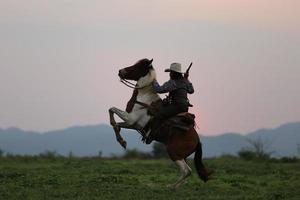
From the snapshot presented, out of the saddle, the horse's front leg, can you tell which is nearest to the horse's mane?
the horse's front leg

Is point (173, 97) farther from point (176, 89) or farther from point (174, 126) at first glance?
point (174, 126)

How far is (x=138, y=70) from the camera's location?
13.2 meters

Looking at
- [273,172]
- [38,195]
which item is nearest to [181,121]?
[38,195]

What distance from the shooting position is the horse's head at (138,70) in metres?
13.2

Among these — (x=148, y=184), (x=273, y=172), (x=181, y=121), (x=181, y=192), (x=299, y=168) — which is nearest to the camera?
(x=181, y=121)

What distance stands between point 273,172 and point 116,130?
9638 mm

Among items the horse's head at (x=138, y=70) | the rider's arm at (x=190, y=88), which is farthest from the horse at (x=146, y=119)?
the rider's arm at (x=190, y=88)

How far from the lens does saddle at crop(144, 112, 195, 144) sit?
42.4 feet

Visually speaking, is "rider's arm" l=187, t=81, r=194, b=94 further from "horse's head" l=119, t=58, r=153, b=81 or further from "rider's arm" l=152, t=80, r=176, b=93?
"horse's head" l=119, t=58, r=153, b=81

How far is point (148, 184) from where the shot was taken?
16.2 meters

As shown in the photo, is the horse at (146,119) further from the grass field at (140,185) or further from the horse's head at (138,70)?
the grass field at (140,185)

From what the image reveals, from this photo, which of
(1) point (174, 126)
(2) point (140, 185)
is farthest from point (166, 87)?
(2) point (140, 185)

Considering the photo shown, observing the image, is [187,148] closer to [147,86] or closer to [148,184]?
[147,86]

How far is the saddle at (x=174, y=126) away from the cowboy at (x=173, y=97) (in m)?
0.07
